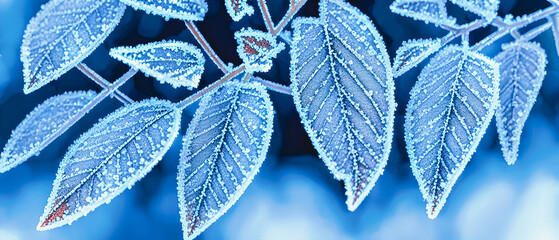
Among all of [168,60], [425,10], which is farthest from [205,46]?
[425,10]

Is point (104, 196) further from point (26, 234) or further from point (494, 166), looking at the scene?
point (494, 166)

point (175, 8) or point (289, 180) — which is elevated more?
point (175, 8)

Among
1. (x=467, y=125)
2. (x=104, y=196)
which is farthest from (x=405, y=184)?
(x=104, y=196)

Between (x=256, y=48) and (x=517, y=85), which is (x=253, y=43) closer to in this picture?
(x=256, y=48)

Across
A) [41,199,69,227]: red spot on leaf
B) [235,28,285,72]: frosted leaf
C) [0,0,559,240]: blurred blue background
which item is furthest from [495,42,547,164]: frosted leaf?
[41,199,69,227]: red spot on leaf

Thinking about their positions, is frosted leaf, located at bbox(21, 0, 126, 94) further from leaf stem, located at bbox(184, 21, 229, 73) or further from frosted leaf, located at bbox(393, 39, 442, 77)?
frosted leaf, located at bbox(393, 39, 442, 77)

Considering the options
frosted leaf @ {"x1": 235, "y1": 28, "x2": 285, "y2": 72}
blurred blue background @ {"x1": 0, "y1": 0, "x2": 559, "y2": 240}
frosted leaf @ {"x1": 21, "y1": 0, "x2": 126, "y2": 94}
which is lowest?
→ blurred blue background @ {"x1": 0, "y1": 0, "x2": 559, "y2": 240}
